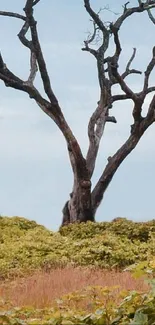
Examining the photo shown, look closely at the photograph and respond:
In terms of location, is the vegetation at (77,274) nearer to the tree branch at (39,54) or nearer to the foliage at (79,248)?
the foliage at (79,248)

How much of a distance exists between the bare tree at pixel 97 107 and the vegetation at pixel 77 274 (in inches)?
72.8

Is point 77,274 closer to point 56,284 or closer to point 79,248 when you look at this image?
point 56,284

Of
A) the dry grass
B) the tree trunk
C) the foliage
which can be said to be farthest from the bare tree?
the dry grass

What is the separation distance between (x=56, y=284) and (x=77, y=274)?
1.20m

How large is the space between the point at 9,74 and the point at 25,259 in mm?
8896

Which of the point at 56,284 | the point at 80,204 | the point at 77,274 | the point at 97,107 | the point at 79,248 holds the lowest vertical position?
the point at 56,284

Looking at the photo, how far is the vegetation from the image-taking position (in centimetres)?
532

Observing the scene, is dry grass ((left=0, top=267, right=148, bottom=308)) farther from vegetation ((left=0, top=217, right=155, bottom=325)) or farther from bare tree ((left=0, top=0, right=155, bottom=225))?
bare tree ((left=0, top=0, right=155, bottom=225))

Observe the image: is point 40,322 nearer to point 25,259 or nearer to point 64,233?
point 25,259

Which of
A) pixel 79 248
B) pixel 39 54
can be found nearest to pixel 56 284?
pixel 79 248

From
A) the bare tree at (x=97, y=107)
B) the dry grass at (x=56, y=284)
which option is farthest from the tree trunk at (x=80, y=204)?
the dry grass at (x=56, y=284)

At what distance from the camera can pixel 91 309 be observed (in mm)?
6707

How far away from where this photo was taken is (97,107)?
897 inches

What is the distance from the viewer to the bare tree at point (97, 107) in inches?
814
